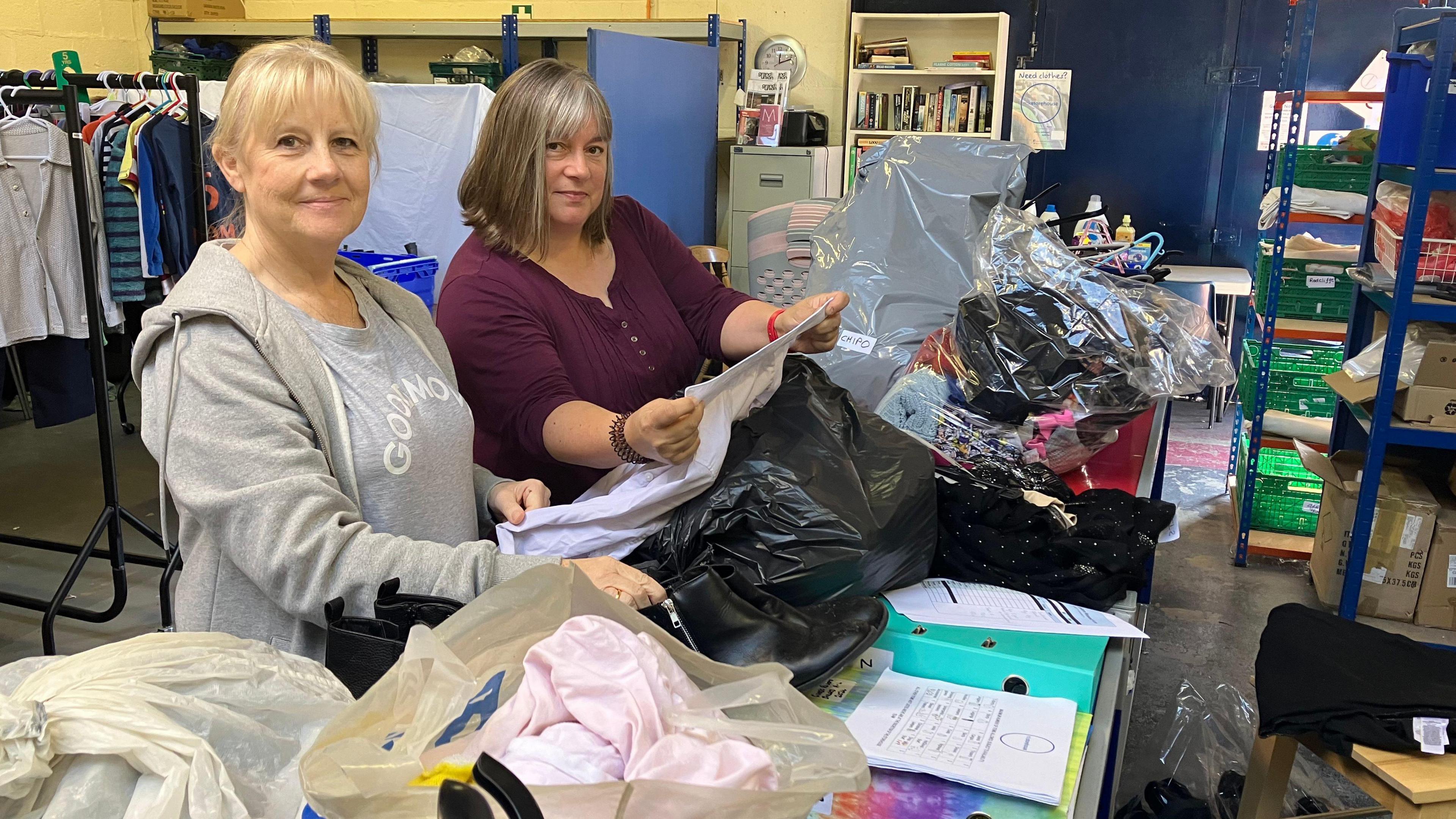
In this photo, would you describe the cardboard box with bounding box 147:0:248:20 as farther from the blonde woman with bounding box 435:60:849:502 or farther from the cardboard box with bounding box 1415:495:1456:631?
the cardboard box with bounding box 1415:495:1456:631

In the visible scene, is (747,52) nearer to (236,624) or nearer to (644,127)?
(644,127)

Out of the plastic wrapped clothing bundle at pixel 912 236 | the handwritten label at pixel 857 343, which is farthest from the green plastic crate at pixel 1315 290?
the handwritten label at pixel 857 343

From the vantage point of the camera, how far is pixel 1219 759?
2213 millimetres

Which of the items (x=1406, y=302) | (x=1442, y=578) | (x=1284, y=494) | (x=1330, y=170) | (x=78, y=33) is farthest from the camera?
(x=78, y=33)

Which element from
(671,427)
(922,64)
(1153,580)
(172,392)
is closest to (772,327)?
(671,427)

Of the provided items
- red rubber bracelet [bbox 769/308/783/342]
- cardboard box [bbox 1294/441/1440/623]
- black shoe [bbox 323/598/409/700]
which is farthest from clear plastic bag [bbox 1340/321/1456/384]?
black shoe [bbox 323/598/409/700]

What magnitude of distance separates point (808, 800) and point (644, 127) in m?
4.22

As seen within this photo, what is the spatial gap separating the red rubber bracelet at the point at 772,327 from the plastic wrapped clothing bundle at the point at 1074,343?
0.35 m

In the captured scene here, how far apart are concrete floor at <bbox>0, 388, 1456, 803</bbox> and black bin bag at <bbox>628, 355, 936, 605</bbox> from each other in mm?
1206

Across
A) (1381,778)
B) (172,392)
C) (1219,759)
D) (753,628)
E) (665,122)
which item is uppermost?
(665,122)

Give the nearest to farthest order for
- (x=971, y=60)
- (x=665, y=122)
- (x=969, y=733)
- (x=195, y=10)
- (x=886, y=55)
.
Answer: (x=969, y=733)
(x=665, y=122)
(x=971, y=60)
(x=886, y=55)
(x=195, y=10)

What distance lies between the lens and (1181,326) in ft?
6.63

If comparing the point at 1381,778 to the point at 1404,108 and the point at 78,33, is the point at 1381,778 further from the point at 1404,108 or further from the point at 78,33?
the point at 78,33

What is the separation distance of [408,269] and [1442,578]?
3.40 m
